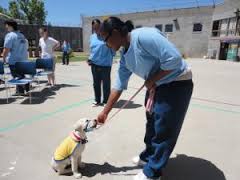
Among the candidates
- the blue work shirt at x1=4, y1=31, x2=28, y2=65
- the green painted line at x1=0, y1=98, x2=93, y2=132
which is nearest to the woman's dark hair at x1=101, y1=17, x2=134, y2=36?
the green painted line at x1=0, y1=98, x2=93, y2=132

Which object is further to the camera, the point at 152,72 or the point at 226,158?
the point at 226,158

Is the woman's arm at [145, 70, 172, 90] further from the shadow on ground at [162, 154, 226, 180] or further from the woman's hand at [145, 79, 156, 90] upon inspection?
the shadow on ground at [162, 154, 226, 180]

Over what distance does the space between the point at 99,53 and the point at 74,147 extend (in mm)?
3359

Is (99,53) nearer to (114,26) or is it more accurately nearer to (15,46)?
(15,46)

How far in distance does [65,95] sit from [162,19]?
3378 centimetres

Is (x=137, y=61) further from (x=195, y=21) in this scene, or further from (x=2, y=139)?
(x=195, y=21)

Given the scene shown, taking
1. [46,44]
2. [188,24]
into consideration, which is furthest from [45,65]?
[188,24]

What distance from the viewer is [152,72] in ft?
8.06

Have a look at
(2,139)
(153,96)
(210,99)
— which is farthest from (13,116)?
(210,99)

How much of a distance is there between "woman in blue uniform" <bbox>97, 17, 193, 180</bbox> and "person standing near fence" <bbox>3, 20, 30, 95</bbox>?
4.96 meters

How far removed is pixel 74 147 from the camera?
2.82 meters

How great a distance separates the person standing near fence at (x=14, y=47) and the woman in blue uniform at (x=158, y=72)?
496 centimetres

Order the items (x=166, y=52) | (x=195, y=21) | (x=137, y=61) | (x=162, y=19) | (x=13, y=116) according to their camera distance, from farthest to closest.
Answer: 1. (x=162, y=19)
2. (x=195, y=21)
3. (x=13, y=116)
4. (x=137, y=61)
5. (x=166, y=52)

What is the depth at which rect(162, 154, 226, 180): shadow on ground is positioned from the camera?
3.11m
